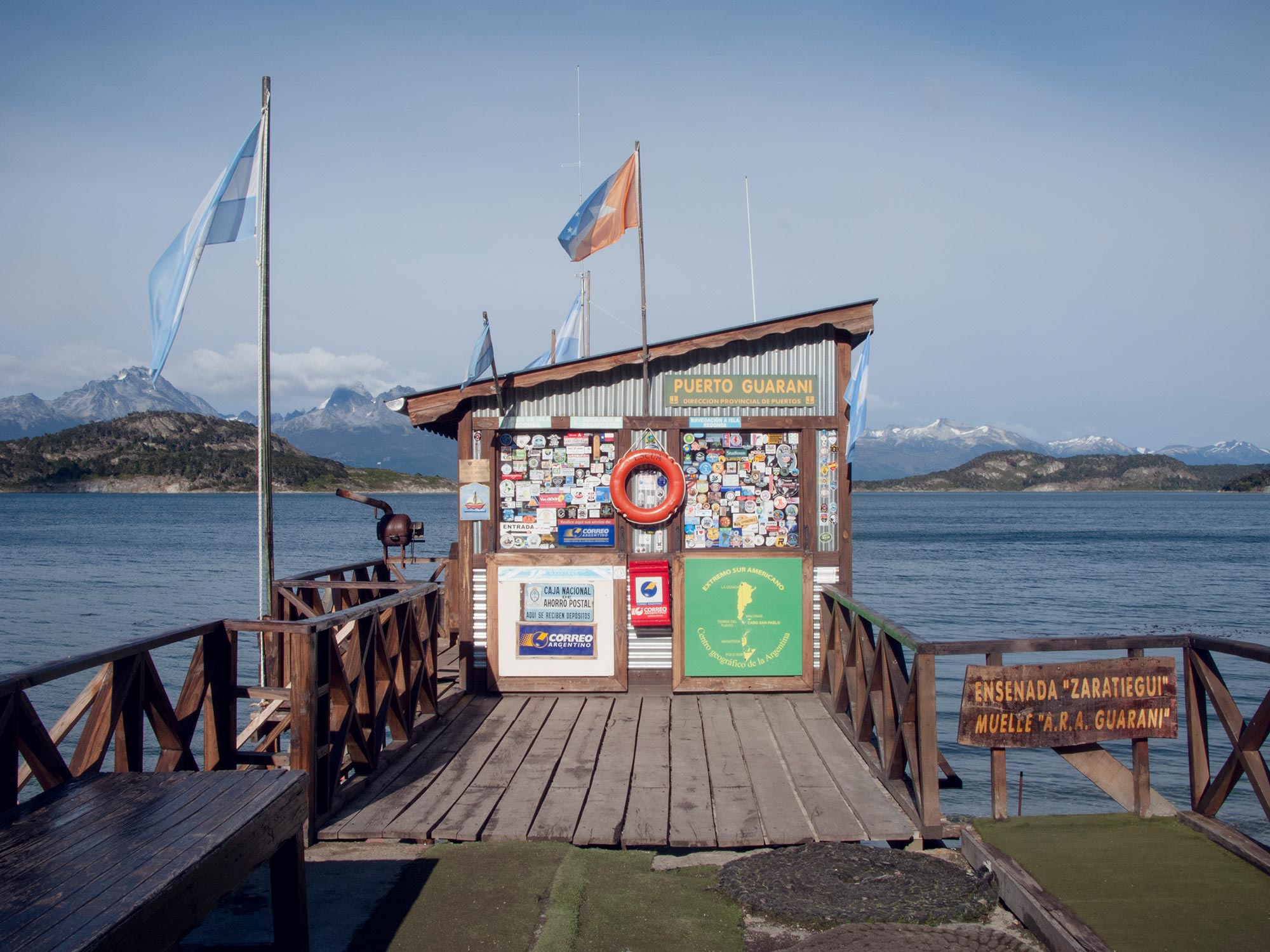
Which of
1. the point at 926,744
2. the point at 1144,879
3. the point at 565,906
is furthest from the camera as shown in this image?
the point at 926,744

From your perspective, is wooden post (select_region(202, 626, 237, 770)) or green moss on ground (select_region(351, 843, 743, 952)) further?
wooden post (select_region(202, 626, 237, 770))

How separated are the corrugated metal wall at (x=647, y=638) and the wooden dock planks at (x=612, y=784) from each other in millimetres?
524

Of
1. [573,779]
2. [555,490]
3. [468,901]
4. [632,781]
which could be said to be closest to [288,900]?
[468,901]

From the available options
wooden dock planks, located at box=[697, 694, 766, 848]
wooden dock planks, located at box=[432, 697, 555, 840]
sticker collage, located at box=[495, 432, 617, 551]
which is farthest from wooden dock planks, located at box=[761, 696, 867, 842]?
sticker collage, located at box=[495, 432, 617, 551]

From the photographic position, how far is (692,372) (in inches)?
335

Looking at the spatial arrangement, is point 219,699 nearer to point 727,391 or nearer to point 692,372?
point 692,372

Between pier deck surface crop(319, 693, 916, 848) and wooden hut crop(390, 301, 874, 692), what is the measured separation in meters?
0.45

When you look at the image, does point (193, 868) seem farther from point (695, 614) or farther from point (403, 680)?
point (695, 614)

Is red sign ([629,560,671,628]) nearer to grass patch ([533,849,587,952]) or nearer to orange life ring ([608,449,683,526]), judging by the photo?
orange life ring ([608,449,683,526])

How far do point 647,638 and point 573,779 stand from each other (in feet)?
8.17

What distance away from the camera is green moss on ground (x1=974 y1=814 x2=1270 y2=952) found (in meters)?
3.84

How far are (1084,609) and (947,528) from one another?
Result: 52695 millimetres

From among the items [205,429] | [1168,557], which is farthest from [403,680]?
[205,429]

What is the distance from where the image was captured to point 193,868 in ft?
9.65
